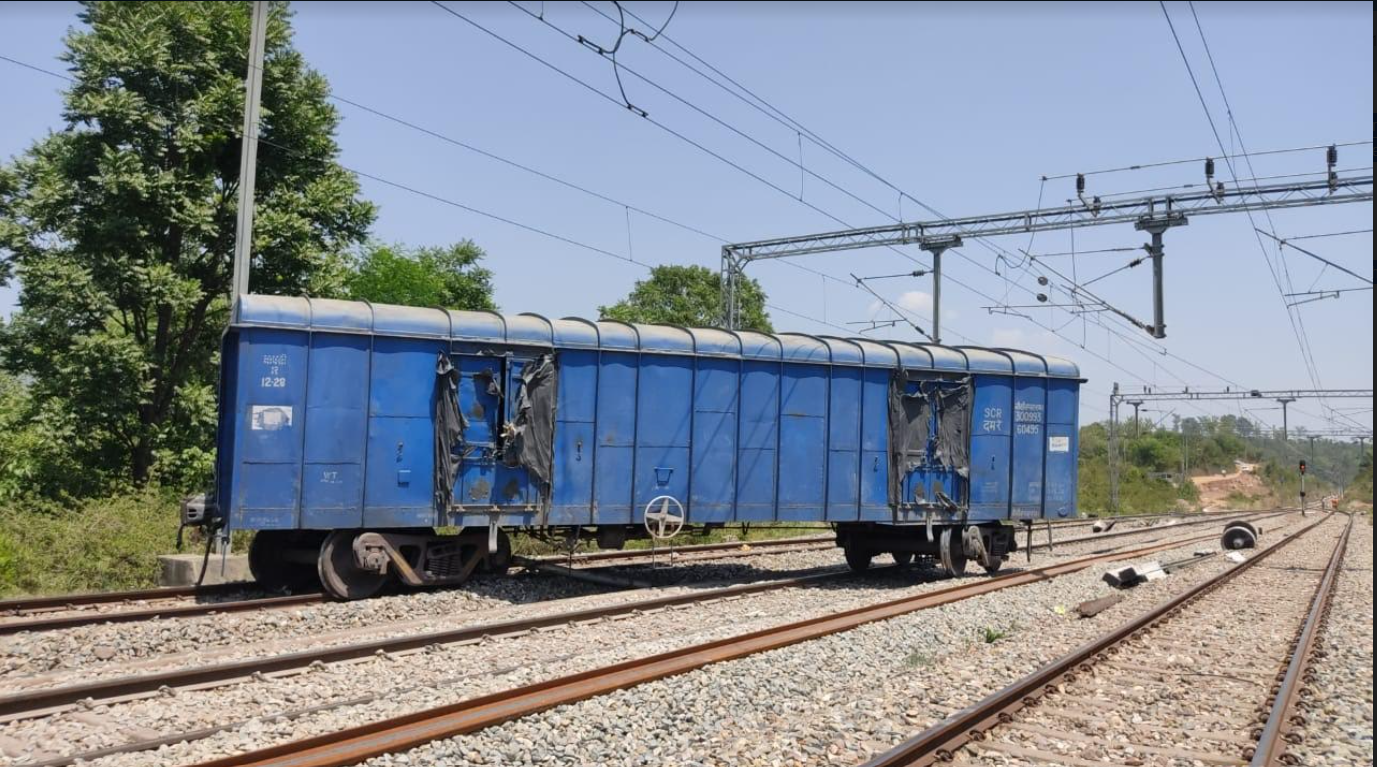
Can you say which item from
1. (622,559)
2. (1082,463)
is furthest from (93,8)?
(1082,463)

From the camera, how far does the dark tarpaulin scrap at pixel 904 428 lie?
51.8 ft

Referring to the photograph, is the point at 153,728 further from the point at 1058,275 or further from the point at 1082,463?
the point at 1082,463

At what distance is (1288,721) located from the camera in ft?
25.3

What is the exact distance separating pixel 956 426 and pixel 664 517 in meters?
5.50

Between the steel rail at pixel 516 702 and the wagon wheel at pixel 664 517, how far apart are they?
3.19 metres

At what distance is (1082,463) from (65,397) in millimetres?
66098

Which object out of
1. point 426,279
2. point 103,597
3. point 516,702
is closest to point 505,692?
point 516,702

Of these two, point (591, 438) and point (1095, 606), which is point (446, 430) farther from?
point (1095, 606)

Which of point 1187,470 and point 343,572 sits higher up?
point 1187,470

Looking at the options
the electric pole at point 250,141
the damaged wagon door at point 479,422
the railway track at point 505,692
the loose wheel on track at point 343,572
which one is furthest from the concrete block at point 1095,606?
the electric pole at point 250,141

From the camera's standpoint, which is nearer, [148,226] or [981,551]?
[981,551]

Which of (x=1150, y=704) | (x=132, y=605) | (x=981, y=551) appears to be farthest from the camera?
(x=981, y=551)

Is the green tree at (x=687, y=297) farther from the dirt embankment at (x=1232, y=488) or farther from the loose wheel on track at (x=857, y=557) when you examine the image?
the dirt embankment at (x=1232, y=488)

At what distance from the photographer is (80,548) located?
1383cm
